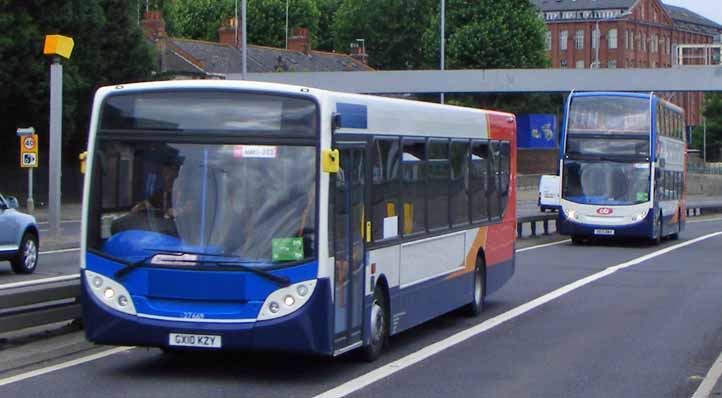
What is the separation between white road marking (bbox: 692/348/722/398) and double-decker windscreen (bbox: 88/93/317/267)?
3359mm

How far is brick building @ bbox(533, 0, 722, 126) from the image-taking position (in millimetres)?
130375

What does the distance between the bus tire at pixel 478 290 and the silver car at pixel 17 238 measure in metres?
8.44

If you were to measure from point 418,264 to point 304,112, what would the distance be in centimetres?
323

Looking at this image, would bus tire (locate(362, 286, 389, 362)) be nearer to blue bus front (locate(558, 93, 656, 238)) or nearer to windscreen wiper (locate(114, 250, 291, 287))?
windscreen wiper (locate(114, 250, 291, 287))

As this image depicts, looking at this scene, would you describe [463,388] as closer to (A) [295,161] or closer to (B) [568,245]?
(A) [295,161]

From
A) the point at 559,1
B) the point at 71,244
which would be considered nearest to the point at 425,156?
the point at 71,244

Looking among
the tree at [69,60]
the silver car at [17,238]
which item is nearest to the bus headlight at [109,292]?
the silver car at [17,238]

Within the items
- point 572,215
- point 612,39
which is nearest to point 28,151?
point 572,215

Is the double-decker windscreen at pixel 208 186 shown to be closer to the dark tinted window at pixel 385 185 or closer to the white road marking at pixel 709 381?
the dark tinted window at pixel 385 185

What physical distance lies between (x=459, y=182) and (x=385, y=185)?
2.96 metres

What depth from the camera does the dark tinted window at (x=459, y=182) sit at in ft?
49.4

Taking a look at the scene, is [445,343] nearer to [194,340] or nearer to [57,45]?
[194,340]

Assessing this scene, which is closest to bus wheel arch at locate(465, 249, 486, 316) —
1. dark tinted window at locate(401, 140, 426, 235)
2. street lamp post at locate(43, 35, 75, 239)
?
dark tinted window at locate(401, 140, 426, 235)

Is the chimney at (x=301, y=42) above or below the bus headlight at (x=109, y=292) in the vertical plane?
above
